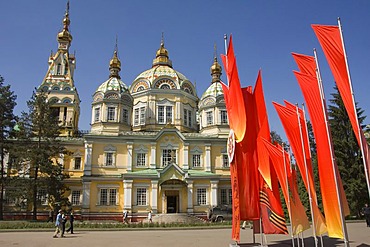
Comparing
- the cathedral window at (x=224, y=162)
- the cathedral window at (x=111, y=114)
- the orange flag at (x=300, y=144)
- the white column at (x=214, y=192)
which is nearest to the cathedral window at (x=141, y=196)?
the white column at (x=214, y=192)

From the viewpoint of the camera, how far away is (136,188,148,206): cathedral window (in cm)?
3251

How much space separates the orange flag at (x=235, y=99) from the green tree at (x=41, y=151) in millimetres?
21722

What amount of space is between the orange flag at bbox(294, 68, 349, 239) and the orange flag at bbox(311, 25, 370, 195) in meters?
1.10

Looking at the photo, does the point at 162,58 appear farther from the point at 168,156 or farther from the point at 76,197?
the point at 76,197

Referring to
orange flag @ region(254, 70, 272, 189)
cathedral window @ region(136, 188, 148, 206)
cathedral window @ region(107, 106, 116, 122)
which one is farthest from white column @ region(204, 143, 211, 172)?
orange flag @ region(254, 70, 272, 189)

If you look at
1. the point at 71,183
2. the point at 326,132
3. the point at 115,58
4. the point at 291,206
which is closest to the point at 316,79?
the point at 326,132

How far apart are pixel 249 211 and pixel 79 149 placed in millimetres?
26940

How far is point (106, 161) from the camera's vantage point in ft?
112

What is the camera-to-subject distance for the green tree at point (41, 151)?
29.1 meters

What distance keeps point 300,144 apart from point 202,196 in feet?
72.1

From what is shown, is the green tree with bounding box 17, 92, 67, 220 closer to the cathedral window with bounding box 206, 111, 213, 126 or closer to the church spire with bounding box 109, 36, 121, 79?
the church spire with bounding box 109, 36, 121, 79

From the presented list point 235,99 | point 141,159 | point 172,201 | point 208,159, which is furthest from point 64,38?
point 235,99

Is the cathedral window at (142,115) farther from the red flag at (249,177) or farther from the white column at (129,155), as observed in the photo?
the red flag at (249,177)

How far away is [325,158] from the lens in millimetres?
9867
